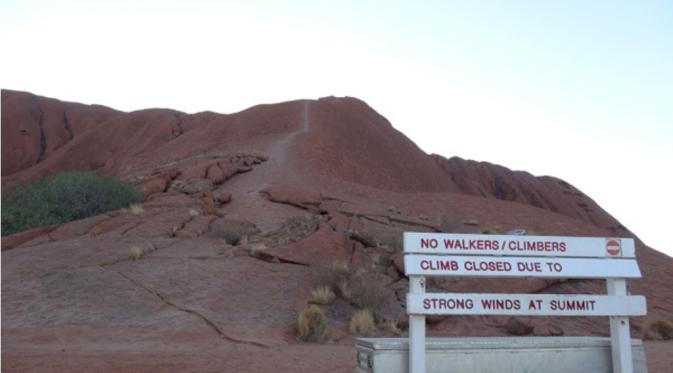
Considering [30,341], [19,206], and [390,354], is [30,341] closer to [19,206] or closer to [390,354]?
[390,354]

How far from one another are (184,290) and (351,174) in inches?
905

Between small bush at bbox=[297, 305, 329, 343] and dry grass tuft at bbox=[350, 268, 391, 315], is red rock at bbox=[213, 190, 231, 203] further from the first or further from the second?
small bush at bbox=[297, 305, 329, 343]

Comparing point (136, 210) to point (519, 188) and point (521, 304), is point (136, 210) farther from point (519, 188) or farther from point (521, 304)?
point (519, 188)

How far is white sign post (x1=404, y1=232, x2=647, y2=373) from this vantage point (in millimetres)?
6648

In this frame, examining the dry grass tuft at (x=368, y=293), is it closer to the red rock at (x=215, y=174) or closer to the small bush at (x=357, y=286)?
the small bush at (x=357, y=286)

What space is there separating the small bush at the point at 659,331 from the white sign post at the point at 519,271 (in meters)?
10.6

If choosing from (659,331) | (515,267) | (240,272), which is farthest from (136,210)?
(515,267)

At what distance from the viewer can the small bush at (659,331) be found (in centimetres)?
1640

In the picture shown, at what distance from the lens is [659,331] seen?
1656cm

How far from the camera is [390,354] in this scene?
6.62 metres

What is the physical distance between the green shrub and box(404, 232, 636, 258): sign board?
21602mm

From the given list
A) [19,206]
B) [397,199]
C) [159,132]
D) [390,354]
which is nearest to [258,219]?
[397,199]

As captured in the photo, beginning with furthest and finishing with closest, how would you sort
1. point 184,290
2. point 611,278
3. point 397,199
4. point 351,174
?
1. point 351,174
2. point 397,199
3. point 184,290
4. point 611,278

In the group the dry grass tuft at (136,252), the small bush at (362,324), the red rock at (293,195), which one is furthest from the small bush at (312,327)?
the red rock at (293,195)
